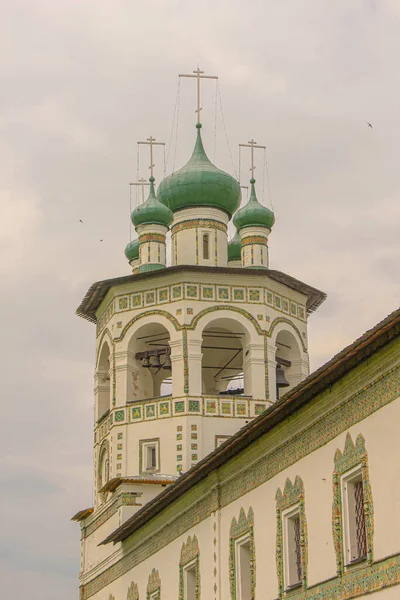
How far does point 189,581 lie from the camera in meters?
19.0

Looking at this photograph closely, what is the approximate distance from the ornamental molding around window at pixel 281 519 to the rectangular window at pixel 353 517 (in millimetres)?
1138

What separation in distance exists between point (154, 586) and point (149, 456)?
11.2 feet

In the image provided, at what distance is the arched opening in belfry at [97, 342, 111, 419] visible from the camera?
83.9ft

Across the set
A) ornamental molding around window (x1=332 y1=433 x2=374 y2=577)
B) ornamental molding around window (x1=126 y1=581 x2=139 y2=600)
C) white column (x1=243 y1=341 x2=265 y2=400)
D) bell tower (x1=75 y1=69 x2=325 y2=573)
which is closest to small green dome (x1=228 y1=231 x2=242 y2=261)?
bell tower (x1=75 y1=69 x2=325 y2=573)

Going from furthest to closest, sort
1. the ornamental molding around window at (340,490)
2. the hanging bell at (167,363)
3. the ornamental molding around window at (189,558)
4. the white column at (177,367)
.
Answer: the hanging bell at (167,363) < the white column at (177,367) < the ornamental molding around window at (189,558) < the ornamental molding around window at (340,490)

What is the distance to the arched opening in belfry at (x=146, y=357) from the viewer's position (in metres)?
24.5

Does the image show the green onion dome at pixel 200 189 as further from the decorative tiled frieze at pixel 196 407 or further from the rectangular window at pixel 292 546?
the rectangular window at pixel 292 546

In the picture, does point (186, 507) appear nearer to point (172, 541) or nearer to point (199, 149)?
point (172, 541)

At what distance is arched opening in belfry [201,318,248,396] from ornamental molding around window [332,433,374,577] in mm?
11436

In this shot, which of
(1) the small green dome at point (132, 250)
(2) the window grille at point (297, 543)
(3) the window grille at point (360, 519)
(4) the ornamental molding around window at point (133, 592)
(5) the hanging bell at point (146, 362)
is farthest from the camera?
(1) the small green dome at point (132, 250)

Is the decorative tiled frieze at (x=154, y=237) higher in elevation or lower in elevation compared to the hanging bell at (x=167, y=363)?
higher

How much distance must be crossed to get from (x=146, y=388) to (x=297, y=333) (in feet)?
10.3

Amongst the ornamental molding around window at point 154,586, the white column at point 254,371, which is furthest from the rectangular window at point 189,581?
the white column at point 254,371

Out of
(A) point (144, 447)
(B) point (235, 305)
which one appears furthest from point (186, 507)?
(B) point (235, 305)
